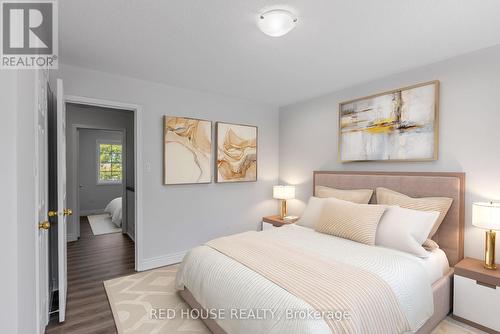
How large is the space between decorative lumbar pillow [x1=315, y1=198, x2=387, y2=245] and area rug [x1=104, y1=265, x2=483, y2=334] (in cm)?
89

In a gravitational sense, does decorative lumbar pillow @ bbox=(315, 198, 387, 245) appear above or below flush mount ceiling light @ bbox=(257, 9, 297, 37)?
below

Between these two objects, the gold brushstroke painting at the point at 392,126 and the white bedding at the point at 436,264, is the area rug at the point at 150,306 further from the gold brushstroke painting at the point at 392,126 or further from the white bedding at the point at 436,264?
the gold brushstroke painting at the point at 392,126

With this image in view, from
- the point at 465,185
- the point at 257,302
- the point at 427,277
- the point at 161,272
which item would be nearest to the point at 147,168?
the point at 161,272

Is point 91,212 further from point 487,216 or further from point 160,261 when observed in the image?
point 487,216

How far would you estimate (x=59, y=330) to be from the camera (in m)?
2.02

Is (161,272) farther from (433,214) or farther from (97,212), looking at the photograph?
(97,212)

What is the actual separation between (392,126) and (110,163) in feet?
23.1

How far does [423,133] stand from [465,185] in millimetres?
636

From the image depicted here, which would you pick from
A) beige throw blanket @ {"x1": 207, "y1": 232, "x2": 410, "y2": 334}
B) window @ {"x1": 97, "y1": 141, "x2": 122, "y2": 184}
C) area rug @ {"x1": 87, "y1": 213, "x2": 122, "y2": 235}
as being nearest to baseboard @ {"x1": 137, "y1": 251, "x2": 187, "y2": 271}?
beige throw blanket @ {"x1": 207, "y1": 232, "x2": 410, "y2": 334}

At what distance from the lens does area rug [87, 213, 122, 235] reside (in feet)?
16.4

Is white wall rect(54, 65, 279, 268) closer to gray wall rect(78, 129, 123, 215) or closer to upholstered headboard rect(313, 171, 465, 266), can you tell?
upholstered headboard rect(313, 171, 465, 266)

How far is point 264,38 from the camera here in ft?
6.91

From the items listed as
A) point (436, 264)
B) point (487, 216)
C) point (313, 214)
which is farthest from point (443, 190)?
point (313, 214)

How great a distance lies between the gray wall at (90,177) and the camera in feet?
21.9
